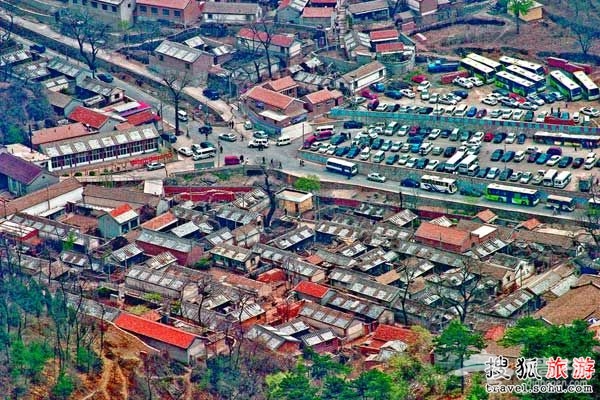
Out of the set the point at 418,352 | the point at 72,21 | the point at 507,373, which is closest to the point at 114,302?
the point at 418,352

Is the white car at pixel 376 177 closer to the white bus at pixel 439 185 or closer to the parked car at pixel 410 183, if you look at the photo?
the parked car at pixel 410 183

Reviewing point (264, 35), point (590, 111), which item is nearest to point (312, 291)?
point (590, 111)

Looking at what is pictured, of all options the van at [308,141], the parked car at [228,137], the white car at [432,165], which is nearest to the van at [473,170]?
the white car at [432,165]

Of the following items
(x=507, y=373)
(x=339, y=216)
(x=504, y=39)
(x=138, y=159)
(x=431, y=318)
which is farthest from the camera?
(x=504, y=39)

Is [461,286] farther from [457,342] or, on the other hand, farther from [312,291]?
[457,342]

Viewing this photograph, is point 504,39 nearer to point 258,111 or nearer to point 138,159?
point 258,111
